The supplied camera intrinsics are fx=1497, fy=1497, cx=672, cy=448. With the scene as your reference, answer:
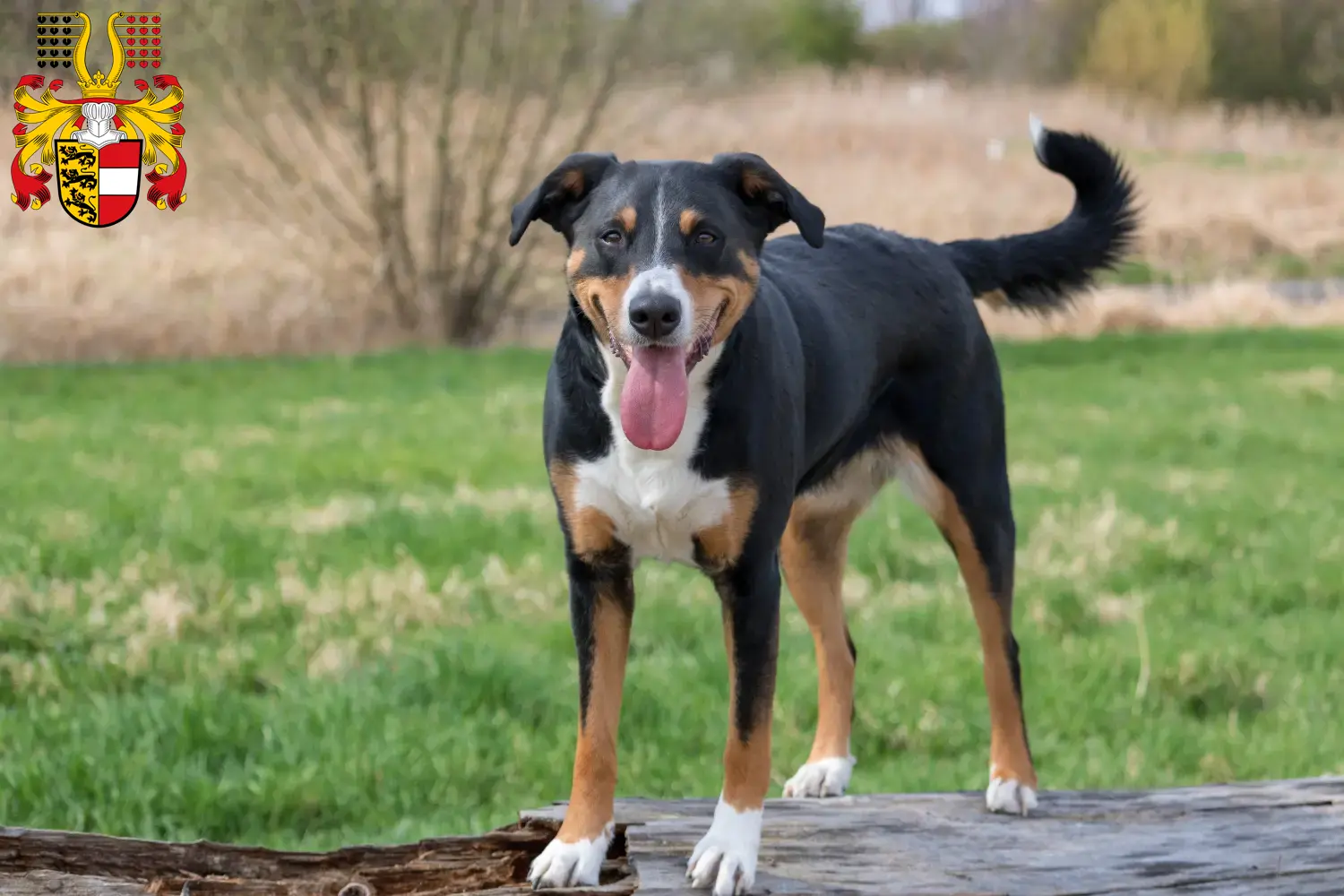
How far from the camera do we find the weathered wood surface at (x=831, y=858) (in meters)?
3.48

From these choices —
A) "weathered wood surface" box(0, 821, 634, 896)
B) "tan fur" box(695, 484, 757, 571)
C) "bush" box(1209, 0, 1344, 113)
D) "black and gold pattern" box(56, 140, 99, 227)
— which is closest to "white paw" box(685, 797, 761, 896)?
"weathered wood surface" box(0, 821, 634, 896)

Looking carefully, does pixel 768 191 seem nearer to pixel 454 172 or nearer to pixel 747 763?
pixel 747 763

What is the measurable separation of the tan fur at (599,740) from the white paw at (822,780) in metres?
1.13

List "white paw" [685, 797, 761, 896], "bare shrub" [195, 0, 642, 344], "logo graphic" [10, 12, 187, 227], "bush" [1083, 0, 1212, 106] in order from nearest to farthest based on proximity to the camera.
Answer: "white paw" [685, 797, 761, 896] → "logo graphic" [10, 12, 187, 227] → "bare shrub" [195, 0, 642, 344] → "bush" [1083, 0, 1212, 106]

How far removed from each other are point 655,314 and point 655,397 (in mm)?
218

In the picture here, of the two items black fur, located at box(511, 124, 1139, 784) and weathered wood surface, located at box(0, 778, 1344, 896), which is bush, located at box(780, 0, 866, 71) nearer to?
black fur, located at box(511, 124, 1139, 784)

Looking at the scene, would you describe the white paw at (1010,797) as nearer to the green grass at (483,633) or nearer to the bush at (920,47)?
the green grass at (483,633)

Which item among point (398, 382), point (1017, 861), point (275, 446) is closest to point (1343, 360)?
point (398, 382)

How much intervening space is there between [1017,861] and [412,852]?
1490mm

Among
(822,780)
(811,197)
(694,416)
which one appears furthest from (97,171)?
(811,197)

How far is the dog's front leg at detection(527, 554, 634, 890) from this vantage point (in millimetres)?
3484

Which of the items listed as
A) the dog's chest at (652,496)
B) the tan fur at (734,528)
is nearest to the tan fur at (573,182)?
the dog's chest at (652,496)

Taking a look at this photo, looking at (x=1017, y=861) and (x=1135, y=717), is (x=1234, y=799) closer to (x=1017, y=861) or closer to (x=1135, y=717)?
(x=1017, y=861)

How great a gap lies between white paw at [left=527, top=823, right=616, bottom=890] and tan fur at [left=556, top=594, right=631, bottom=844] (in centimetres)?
2
